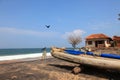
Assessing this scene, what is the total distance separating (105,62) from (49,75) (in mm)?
3947

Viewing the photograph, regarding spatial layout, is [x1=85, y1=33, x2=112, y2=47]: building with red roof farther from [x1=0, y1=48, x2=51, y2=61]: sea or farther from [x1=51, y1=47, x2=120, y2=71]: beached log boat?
[x1=51, y1=47, x2=120, y2=71]: beached log boat

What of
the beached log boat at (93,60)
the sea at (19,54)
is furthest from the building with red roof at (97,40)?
the beached log boat at (93,60)

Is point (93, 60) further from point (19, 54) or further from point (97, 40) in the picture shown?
point (19, 54)

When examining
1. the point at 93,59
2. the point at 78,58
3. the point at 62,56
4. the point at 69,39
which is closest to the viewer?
the point at 93,59

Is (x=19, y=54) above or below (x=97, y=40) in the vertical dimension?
below

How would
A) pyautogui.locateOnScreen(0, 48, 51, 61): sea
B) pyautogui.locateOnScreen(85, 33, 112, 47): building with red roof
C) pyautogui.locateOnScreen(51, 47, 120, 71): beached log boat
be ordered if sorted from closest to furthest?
pyautogui.locateOnScreen(51, 47, 120, 71): beached log boat < pyautogui.locateOnScreen(0, 48, 51, 61): sea < pyautogui.locateOnScreen(85, 33, 112, 47): building with red roof

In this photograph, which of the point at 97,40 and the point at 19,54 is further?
the point at 19,54

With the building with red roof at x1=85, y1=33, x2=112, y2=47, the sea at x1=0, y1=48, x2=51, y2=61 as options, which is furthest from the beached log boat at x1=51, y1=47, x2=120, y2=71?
the building with red roof at x1=85, y1=33, x2=112, y2=47

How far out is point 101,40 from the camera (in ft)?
137

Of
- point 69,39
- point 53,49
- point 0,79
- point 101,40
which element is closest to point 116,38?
point 101,40

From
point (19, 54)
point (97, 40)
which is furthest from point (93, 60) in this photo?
point (19, 54)

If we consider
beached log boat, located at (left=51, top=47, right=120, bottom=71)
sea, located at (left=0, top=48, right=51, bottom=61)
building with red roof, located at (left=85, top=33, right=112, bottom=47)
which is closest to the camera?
beached log boat, located at (left=51, top=47, right=120, bottom=71)

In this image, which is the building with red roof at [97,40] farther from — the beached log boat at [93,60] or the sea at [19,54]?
the beached log boat at [93,60]

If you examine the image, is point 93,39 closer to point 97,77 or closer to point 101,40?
point 101,40
